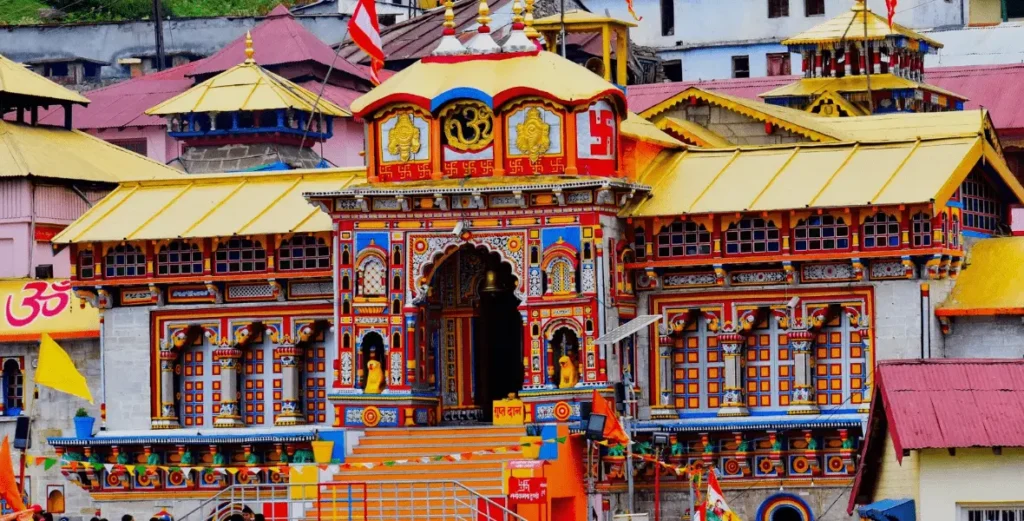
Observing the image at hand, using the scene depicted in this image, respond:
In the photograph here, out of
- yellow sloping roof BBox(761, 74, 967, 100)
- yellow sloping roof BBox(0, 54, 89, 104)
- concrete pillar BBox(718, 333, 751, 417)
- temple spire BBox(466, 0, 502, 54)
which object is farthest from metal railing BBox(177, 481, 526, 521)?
yellow sloping roof BBox(761, 74, 967, 100)

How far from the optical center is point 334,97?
8394 centimetres

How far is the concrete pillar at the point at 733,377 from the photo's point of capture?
5687cm

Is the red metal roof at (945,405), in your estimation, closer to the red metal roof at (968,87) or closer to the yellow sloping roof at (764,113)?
the yellow sloping roof at (764,113)

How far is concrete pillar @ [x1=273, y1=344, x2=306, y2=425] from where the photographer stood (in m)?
59.7

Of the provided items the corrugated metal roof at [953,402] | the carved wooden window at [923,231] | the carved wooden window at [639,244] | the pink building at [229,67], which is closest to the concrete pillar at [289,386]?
the carved wooden window at [639,244]

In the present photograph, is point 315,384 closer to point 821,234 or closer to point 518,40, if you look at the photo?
point 518,40

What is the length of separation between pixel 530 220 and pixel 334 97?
28022mm

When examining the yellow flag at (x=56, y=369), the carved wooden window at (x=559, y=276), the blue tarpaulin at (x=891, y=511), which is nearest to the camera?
the blue tarpaulin at (x=891, y=511)

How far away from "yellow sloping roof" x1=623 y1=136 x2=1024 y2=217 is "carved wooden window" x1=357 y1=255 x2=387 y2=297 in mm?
4605

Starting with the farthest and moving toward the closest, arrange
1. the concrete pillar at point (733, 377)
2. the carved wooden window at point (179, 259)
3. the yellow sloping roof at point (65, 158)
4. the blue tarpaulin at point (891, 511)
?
1. the yellow sloping roof at point (65, 158)
2. the carved wooden window at point (179, 259)
3. the concrete pillar at point (733, 377)
4. the blue tarpaulin at point (891, 511)

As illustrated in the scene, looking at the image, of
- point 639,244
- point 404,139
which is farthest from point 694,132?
point 404,139

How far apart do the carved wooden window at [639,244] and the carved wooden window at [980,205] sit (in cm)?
580

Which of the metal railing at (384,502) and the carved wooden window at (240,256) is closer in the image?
the metal railing at (384,502)

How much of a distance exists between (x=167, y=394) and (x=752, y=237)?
11.8m
